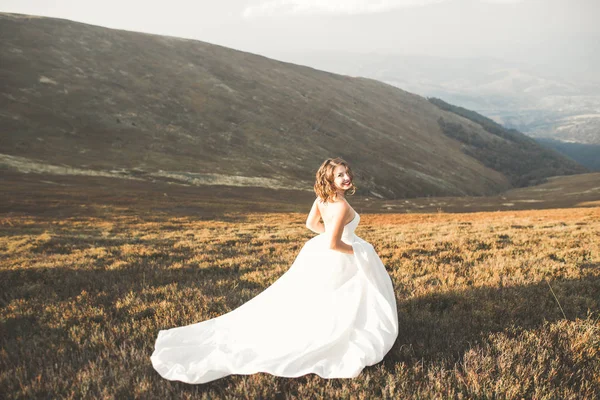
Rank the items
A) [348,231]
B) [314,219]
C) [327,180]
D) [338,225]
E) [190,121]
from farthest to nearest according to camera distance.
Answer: [190,121] < [314,219] < [348,231] < [327,180] < [338,225]

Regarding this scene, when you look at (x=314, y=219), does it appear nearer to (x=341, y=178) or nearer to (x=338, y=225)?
(x=338, y=225)

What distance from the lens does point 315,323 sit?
Answer: 5.95 meters

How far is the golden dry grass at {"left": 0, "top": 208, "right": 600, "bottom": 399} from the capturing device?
491cm

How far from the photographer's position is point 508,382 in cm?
477

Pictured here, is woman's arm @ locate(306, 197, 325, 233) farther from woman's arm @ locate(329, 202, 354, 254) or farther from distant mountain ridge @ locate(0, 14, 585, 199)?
distant mountain ridge @ locate(0, 14, 585, 199)

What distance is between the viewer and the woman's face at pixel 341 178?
6.20 meters

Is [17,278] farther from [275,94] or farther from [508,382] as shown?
[275,94]

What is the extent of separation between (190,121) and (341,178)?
110 meters

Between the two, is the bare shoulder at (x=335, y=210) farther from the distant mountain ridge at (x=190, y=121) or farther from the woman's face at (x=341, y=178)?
the distant mountain ridge at (x=190, y=121)

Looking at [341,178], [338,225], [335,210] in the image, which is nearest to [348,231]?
[338,225]

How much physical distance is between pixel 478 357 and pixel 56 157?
3235 inches

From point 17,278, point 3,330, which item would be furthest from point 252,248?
point 3,330

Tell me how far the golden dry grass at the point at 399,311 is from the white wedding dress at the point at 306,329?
0.21 m

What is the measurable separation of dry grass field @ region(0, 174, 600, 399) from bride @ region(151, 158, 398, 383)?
0.74ft
